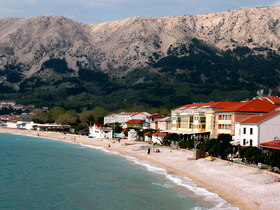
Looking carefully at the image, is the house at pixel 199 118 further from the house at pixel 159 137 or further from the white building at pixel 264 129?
the white building at pixel 264 129

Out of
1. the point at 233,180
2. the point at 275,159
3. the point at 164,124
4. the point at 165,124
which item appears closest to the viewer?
the point at 233,180

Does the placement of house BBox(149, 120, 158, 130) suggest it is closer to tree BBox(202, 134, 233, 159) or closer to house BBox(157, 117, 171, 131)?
house BBox(157, 117, 171, 131)

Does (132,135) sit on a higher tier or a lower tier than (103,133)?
lower

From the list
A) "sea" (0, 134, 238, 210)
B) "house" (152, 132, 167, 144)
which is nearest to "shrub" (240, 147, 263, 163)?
"sea" (0, 134, 238, 210)

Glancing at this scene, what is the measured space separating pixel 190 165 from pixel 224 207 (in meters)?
25.1

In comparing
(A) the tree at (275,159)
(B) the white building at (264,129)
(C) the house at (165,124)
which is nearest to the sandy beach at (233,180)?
(A) the tree at (275,159)

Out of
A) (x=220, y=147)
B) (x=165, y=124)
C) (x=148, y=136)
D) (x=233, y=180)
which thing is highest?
(x=165, y=124)

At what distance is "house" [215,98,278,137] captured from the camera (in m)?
73.4

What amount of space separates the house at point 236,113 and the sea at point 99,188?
1876 centimetres

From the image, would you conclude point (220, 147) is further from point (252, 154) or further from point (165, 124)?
point (165, 124)

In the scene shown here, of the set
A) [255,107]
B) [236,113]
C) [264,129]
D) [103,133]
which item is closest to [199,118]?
[255,107]

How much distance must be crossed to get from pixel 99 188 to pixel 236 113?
37028 millimetres

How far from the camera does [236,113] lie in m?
73.4

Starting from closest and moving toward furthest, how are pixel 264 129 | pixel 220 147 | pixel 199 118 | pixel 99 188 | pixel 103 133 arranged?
1. pixel 99 188
2. pixel 220 147
3. pixel 264 129
4. pixel 199 118
5. pixel 103 133
